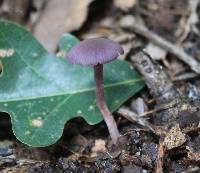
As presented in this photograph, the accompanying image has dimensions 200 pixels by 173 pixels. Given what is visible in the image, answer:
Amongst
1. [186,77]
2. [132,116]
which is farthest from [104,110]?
[186,77]

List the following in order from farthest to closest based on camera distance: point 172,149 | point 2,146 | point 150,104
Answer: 1. point 150,104
2. point 2,146
3. point 172,149

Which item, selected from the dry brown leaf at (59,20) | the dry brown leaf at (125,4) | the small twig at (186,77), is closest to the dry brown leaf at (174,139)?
the small twig at (186,77)

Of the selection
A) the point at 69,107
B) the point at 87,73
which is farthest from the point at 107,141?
the point at 87,73

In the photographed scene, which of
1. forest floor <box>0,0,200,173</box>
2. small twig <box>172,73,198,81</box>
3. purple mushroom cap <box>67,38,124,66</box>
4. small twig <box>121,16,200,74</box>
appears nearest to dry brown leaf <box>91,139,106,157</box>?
forest floor <box>0,0,200,173</box>

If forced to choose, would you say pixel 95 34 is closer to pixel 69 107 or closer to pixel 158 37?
pixel 158 37

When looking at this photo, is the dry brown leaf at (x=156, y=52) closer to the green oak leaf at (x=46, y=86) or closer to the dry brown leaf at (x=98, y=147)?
the green oak leaf at (x=46, y=86)

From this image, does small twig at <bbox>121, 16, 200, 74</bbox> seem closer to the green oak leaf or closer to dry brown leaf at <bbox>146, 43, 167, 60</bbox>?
dry brown leaf at <bbox>146, 43, 167, 60</bbox>

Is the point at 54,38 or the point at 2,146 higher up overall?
the point at 54,38

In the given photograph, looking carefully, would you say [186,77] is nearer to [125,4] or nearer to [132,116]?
[132,116]
